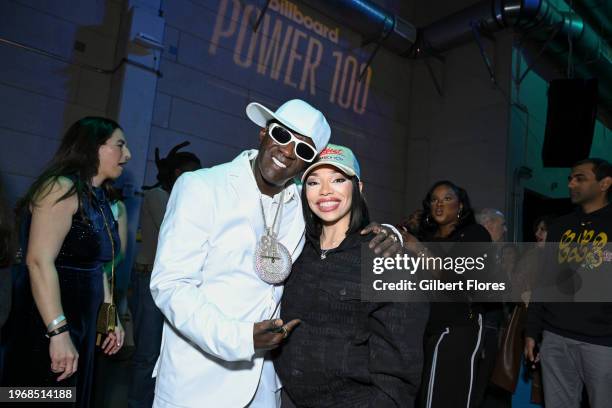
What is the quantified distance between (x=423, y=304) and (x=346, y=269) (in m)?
0.29

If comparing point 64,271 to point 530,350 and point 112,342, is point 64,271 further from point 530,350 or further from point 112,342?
point 530,350

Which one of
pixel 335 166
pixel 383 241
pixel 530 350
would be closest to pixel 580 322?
pixel 530 350

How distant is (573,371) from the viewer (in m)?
2.77

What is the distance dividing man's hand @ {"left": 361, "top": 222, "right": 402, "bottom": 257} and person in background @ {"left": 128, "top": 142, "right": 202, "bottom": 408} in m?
2.43

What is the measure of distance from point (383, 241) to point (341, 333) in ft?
1.16

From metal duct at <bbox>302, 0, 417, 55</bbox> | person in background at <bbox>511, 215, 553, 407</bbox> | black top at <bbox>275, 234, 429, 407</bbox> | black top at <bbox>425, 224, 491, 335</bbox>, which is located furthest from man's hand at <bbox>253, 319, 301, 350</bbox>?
metal duct at <bbox>302, 0, 417, 55</bbox>

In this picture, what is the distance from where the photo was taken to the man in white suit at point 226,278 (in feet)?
4.44

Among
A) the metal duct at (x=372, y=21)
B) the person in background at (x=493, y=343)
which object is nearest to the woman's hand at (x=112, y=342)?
the person in background at (x=493, y=343)

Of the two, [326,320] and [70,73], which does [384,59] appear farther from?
[326,320]

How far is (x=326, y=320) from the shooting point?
1.50 metres

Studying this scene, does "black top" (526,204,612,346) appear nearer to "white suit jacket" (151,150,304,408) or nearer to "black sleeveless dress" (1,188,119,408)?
"white suit jacket" (151,150,304,408)

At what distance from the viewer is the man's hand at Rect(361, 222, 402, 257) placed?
1514 mm

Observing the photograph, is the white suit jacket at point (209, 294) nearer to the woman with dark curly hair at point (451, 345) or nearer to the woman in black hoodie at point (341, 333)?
the woman in black hoodie at point (341, 333)

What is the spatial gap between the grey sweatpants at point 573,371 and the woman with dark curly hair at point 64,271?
107 inches
